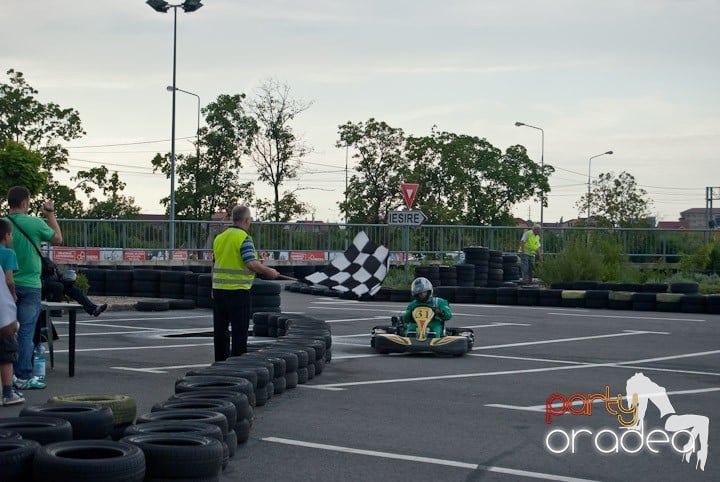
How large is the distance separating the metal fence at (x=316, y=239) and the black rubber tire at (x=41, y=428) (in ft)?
83.8

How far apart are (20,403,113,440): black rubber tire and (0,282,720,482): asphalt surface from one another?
2.65 ft

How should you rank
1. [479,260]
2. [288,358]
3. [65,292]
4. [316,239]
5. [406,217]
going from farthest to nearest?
[316,239]
[479,260]
[406,217]
[65,292]
[288,358]

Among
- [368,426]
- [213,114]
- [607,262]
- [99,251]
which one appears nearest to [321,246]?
[99,251]

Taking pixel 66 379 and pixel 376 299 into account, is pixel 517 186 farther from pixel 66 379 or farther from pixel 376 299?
pixel 66 379

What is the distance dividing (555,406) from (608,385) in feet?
5.44

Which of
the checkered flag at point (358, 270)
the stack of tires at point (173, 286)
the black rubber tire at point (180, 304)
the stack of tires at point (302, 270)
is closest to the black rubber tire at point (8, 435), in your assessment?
the checkered flag at point (358, 270)

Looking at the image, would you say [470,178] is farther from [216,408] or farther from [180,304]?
[216,408]

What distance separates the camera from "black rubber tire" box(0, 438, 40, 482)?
16.3ft

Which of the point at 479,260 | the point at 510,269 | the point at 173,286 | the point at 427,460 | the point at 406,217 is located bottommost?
the point at 427,460

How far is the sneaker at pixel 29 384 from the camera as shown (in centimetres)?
943

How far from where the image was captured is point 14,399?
8578 millimetres

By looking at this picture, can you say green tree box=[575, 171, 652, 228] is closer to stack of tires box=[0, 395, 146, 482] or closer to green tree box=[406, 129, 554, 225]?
green tree box=[406, 129, 554, 225]

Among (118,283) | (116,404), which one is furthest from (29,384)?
(118,283)

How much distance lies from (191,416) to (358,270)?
7246 millimetres
